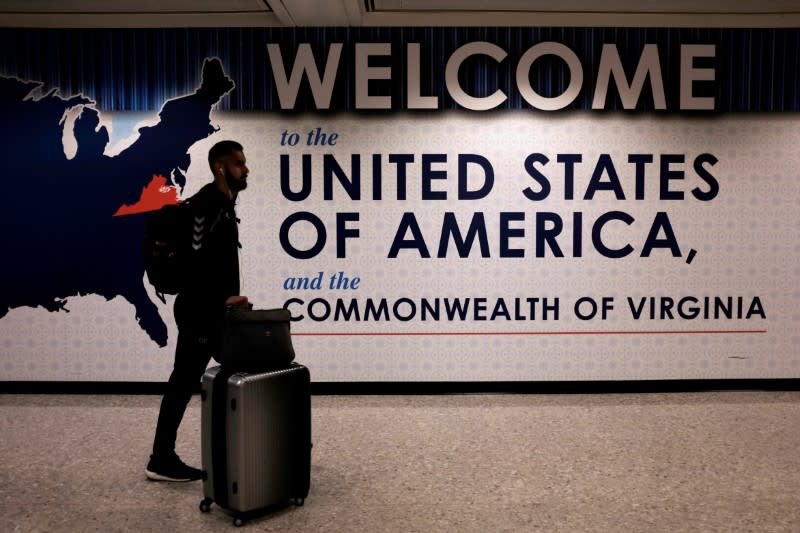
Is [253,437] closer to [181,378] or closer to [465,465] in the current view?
[181,378]

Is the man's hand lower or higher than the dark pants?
higher

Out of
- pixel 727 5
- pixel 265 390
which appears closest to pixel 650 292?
pixel 727 5

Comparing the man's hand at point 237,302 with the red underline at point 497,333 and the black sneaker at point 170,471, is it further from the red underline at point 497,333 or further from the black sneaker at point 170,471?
the red underline at point 497,333

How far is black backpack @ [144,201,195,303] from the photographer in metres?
2.56

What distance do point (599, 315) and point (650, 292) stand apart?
40 centimetres

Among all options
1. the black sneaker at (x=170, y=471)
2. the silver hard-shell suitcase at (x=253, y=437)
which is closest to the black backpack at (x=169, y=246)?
the silver hard-shell suitcase at (x=253, y=437)

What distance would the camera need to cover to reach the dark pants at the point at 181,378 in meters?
2.67

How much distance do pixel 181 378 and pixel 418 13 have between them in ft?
9.42

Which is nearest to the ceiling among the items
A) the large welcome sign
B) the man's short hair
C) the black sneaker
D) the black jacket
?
the large welcome sign

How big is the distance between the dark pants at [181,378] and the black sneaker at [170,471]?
4 centimetres

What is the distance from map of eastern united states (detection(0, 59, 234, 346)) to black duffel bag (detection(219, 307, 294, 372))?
7.33 ft

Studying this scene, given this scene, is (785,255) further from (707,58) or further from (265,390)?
(265,390)

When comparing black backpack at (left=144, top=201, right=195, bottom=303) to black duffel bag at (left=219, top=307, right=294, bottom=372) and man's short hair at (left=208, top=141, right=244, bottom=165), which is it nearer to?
man's short hair at (left=208, top=141, right=244, bottom=165)

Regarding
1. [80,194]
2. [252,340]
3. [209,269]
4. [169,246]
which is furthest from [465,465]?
[80,194]
